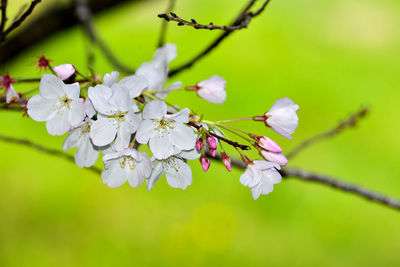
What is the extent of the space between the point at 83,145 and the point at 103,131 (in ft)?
0.49

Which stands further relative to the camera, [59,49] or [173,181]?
[59,49]

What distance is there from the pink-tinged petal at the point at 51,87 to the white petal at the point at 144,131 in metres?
0.18

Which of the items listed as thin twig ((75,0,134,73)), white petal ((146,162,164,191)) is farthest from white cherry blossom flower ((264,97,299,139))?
thin twig ((75,0,134,73))

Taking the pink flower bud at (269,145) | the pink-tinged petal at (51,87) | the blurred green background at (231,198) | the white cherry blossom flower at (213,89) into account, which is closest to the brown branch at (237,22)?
the white cherry blossom flower at (213,89)

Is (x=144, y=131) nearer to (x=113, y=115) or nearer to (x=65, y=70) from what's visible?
(x=113, y=115)

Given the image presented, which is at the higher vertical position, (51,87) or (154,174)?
(51,87)

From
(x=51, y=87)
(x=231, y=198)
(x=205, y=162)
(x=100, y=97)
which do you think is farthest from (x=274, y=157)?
(x=231, y=198)

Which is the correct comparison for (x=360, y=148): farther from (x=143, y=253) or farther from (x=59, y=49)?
(x=59, y=49)

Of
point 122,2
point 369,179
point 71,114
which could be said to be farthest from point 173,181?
point 369,179

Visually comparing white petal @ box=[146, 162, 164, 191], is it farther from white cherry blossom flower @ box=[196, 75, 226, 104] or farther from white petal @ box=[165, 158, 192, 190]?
white cherry blossom flower @ box=[196, 75, 226, 104]

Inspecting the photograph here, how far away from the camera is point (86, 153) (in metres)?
0.91

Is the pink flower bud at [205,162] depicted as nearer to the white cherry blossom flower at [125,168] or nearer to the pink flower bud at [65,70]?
the white cherry blossom flower at [125,168]

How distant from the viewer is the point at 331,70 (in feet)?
16.3

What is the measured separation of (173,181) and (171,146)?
10 centimetres
